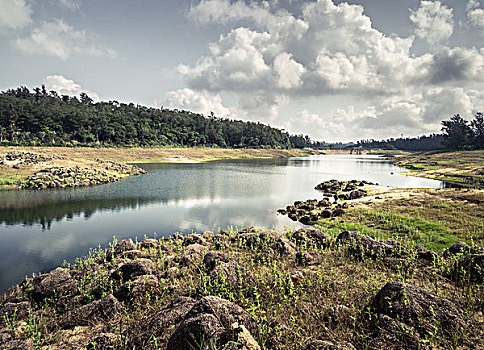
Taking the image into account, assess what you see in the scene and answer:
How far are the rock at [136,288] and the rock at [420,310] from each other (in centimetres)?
700

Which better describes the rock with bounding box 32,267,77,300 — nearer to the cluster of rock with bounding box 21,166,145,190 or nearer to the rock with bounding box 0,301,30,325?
the rock with bounding box 0,301,30,325

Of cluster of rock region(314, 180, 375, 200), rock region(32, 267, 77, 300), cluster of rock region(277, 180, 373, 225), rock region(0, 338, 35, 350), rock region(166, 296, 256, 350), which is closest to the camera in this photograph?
rock region(166, 296, 256, 350)

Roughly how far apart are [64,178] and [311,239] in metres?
41.2

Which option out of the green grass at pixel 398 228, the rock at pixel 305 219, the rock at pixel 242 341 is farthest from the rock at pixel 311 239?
the rock at pixel 242 341

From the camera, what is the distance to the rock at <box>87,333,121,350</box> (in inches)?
218

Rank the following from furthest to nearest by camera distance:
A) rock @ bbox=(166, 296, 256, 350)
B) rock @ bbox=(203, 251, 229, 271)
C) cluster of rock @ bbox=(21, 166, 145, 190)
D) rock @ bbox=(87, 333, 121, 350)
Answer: cluster of rock @ bbox=(21, 166, 145, 190) → rock @ bbox=(203, 251, 229, 271) → rock @ bbox=(87, 333, 121, 350) → rock @ bbox=(166, 296, 256, 350)

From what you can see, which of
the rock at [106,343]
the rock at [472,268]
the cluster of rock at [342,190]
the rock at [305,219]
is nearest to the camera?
the rock at [106,343]

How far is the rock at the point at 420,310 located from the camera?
517cm

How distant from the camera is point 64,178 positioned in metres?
38.5

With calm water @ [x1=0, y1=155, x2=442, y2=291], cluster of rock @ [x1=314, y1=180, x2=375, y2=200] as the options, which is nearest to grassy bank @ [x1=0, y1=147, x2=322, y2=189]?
calm water @ [x1=0, y1=155, x2=442, y2=291]

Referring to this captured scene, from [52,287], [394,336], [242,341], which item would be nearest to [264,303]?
[242,341]

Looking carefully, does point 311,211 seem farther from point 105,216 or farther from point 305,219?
point 105,216

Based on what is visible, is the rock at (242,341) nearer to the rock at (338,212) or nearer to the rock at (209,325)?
the rock at (209,325)

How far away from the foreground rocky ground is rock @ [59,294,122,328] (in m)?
0.03
